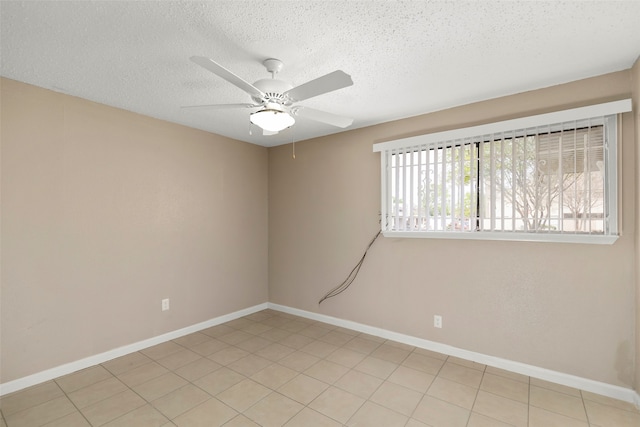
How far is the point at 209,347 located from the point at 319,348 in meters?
1.12

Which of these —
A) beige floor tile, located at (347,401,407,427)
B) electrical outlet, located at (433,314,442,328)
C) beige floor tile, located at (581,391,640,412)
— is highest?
electrical outlet, located at (433,314,442,328)

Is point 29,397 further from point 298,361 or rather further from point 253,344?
point 298,361

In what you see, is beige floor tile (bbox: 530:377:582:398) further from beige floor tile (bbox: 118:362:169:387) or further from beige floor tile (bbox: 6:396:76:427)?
beige floor tile (bbox: 6:396:76:427)

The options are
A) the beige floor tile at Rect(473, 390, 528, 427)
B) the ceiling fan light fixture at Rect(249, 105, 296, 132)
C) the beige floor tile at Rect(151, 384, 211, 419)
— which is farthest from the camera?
the beige floor tile at Rect(151, 384, 211, 419)

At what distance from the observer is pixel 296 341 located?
324 centimetres

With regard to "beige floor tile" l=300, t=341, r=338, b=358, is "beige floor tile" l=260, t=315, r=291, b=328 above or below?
above

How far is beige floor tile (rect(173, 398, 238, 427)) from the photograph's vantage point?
1.96 metres

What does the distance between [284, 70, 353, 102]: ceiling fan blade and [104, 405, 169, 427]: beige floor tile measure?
2.24 meters

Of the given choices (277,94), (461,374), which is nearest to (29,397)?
(277,94)

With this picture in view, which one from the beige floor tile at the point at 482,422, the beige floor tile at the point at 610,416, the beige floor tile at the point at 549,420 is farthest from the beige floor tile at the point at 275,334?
the beige floor tile at the point at 610,416

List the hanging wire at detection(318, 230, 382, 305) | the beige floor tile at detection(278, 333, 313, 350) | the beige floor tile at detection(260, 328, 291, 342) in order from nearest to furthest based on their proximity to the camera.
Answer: the beige floor tile at detection(278, 333, 313, 350)
the beige floor tile at detection(260, 328, 291, 342)
the hanging wire at detection(318, 230, 382, 305)

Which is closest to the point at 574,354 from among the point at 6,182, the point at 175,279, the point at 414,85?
the point at 414,85

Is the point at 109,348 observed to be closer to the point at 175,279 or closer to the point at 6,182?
the point at 175,279

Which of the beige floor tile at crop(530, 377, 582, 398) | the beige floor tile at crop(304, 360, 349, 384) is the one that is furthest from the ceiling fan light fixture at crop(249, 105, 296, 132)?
the beige floor tile at crop(530, 377, 582, 398)
